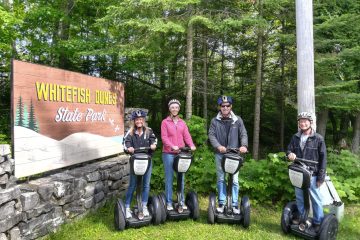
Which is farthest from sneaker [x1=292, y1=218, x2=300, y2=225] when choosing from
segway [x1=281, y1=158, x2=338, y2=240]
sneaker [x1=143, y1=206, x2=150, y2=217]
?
sneaker [x1=143, y1=206, x2=150, y2=217]

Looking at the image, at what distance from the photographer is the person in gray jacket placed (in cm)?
467

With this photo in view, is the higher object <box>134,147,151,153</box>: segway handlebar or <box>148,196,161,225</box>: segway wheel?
<box>134,147,151,153</box>: segway handlebar

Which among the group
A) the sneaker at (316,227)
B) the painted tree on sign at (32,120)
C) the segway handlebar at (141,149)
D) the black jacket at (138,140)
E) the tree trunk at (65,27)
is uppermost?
the tree trunk at (65,27)

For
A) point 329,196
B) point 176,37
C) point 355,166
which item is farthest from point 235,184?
point 176,37

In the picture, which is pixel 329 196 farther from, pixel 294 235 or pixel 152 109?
pixel 152 109

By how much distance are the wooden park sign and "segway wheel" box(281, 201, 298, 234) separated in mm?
3082

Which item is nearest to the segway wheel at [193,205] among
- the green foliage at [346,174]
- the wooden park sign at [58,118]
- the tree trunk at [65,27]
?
the wooden park sign at [58,118]

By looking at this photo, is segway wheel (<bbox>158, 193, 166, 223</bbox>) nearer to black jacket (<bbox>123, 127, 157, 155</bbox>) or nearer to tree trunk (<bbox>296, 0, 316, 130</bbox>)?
black jacket (<bbox>123, 127, 157, 155</bbox>)

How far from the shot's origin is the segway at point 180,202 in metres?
4.57

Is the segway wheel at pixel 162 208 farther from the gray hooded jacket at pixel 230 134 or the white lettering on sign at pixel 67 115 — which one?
the white lettering on sign at pixel 67 115

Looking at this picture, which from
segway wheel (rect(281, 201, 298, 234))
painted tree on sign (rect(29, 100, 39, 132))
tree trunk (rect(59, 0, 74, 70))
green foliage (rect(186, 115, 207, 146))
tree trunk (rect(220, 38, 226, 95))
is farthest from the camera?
tree trunk (rect(220, 38, 226, 95))

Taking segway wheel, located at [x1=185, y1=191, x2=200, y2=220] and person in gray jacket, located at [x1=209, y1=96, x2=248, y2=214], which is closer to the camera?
person in gray jacket, located at [x1=209, y1=96, x2=248, y2=214]

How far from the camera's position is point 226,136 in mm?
4770

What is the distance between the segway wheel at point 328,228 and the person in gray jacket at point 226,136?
1104 mm
